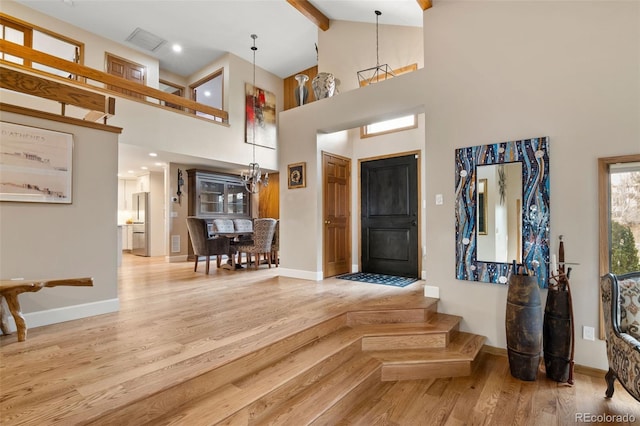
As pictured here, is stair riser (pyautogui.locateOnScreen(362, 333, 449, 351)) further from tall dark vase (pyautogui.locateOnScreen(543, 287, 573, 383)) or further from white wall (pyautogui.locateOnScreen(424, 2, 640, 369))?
tall dark vase (pyautogui.locateOnScreen(543, 287, 573, 383))

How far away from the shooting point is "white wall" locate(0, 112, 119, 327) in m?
2.48

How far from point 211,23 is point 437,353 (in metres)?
6.66

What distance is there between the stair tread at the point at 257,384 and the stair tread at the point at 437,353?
1.03 feet

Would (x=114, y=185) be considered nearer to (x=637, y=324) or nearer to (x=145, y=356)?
(x=145, y=356)

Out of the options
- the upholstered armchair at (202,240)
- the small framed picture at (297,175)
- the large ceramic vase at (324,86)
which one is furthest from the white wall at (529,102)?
the upholstered armchair at (202,240)

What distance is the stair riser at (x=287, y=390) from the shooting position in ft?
5.52

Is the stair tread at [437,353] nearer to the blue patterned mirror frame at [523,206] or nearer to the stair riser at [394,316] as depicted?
the stair riser at [394,316]

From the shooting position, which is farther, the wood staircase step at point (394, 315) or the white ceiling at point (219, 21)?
the white ceiling at point (219, 21)

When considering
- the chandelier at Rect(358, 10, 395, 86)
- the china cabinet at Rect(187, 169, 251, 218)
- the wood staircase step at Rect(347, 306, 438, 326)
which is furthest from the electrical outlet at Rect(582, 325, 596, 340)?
the china cabinet at Rect(187, 169, 251, 218)

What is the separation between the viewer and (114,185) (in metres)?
3.02

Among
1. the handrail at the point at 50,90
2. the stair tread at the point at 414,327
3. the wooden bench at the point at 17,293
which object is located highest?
the handrail at the point at 50,90

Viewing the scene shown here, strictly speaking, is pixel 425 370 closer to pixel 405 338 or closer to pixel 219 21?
pixel 405 338

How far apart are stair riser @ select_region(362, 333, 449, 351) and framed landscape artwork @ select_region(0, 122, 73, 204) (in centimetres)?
313

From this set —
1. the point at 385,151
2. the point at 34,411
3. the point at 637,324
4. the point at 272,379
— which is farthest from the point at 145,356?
the point at 385,151
